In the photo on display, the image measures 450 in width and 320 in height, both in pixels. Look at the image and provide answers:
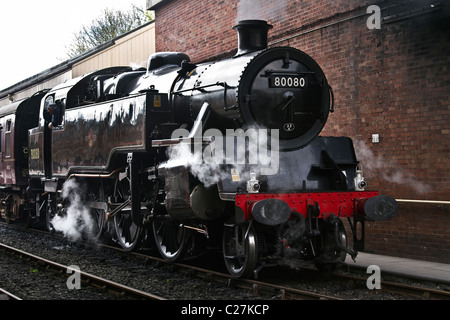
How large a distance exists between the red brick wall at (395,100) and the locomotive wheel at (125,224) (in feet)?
11.3

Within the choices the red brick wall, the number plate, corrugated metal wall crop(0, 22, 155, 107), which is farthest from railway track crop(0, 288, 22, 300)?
corrugated metal wall crop(0, 22, 155, 107)

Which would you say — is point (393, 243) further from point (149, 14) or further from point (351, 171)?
point (149, 14)

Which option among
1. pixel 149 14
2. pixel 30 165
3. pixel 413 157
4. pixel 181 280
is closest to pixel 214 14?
pixel 30 165

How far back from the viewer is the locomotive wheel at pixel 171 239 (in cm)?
763

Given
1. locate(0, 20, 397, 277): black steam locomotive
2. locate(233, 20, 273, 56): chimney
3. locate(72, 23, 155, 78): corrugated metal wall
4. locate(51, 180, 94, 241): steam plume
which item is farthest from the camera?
locate(72, 23, 155, 78): corrugated metal wall

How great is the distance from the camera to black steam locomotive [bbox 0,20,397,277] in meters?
6.39

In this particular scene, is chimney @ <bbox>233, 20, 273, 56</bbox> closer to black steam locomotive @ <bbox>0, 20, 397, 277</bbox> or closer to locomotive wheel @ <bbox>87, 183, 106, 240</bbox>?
black steam locomotive @ <bbox>0, 20, 397, 277</bbox>

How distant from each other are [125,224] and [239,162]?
11.1ft

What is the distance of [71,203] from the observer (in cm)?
1041

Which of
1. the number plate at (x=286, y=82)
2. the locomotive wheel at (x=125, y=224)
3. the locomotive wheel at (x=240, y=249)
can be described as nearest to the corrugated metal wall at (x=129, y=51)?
the locomotive wheel at (x=125, y=224)

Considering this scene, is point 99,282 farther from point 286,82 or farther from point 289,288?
point 286,82

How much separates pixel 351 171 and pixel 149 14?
28944 mm

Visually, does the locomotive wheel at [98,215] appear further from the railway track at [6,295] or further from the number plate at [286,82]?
the number plate at [286,82]

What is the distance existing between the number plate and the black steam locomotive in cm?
1
